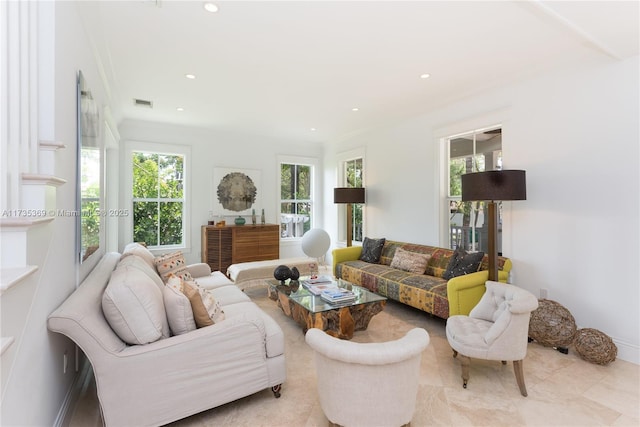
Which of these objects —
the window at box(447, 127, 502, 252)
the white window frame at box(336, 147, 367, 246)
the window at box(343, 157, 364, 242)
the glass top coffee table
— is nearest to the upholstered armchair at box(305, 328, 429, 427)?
the glass top coffee table

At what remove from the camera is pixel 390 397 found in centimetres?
159

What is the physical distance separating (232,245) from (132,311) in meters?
3.83

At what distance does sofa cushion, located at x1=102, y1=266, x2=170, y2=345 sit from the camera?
171 cm

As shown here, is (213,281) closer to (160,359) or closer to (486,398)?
(160,359)

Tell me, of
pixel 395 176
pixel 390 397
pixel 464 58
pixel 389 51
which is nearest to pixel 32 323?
pixel 390 397

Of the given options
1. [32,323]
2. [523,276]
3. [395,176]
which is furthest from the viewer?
[395,176]

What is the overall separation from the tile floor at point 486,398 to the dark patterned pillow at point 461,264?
0.91 meters

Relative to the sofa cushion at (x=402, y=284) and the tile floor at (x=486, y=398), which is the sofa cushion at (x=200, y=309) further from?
the sofa cushion at (x=402, y=284)

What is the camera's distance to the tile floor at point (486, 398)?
1890 mm

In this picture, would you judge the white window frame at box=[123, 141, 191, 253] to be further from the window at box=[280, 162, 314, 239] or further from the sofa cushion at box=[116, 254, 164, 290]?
the sofa cushion at box=[116, 254, 164, 290]

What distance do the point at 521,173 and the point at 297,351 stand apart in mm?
2681

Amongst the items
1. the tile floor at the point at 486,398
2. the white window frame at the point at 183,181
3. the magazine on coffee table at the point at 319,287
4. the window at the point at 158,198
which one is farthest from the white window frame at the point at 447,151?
the window at the point at 158,198

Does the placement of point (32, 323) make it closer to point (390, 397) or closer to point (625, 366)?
point (390, 397)

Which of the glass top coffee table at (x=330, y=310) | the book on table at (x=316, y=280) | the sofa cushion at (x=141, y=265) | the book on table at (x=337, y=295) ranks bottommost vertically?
the glass top coffee table at (x=330, y=310)
